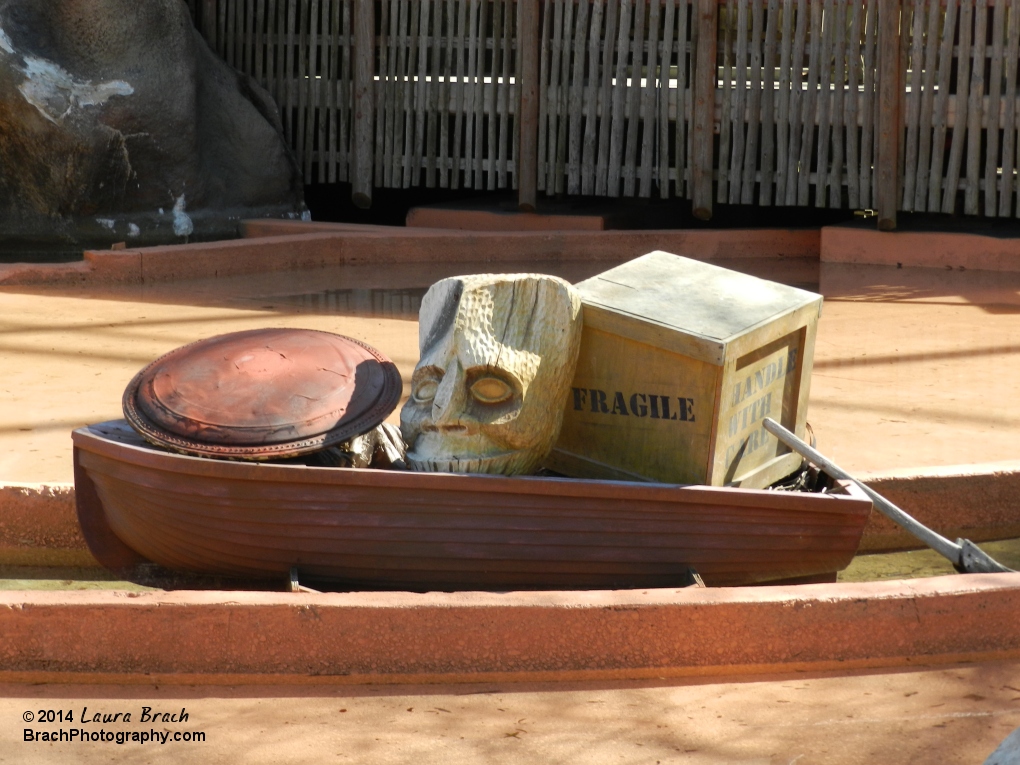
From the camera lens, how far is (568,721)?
3264mm

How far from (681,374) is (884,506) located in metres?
0.76

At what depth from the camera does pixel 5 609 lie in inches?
135

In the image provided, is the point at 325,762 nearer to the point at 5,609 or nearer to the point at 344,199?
the point at 5,609

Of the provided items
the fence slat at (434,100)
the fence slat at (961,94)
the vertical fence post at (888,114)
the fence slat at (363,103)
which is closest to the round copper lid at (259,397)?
the vertical fence post at (888,114)

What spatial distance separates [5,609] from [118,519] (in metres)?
0.73

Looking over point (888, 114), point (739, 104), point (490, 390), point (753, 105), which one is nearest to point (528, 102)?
point (739, 104)

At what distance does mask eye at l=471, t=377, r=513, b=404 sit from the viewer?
155 inches

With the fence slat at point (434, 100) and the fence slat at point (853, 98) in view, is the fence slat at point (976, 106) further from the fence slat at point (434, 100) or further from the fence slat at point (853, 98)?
the fence slat at point (434, 100)

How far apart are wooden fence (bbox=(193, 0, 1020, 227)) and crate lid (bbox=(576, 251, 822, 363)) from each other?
5885mm

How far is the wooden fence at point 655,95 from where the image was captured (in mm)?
9719

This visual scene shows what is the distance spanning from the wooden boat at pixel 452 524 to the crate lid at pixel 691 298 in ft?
1.62

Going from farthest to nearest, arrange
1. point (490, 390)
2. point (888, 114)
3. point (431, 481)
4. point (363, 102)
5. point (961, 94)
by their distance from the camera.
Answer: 1. point (363, 102)
2. point (888, 114)
3. point (961, 94)
4. point (490, 390)
5. point (431, 481)

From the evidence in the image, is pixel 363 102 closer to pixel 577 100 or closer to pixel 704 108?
pixel 577 100

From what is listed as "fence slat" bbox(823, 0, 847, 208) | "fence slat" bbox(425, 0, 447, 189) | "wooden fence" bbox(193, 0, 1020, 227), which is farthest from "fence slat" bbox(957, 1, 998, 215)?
"fence slat" bbox(425, 0, 447, 189)
